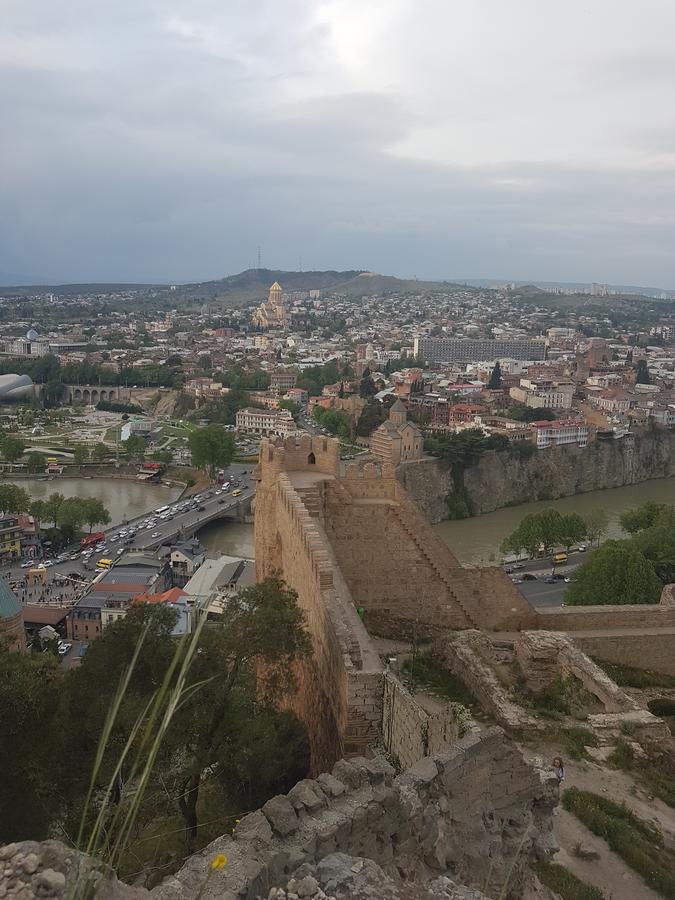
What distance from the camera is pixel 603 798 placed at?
14.2ft

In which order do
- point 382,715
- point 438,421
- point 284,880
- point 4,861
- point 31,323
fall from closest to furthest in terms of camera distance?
point 4,861 → point 284,880 → point 382,715 → point 438,421 → point 31,323

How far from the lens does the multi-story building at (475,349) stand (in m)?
79.8

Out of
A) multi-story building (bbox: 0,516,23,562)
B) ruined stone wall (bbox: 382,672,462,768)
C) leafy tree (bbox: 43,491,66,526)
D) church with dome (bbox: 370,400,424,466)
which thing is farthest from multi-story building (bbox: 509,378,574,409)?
ruined stone wall (bbox: 382,672,462,768)

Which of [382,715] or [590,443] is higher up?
[382,715]

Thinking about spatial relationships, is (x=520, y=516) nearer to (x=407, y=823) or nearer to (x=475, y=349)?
(x=407, y=823)

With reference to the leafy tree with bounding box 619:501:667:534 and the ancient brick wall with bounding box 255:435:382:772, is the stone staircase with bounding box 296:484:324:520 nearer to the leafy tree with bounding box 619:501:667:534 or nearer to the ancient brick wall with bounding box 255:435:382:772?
the ancient brick wall with bounding box 255:435:382:772

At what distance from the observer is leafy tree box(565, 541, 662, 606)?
13.2m

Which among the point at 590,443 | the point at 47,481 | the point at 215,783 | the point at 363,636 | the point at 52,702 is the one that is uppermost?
the point at 363,636

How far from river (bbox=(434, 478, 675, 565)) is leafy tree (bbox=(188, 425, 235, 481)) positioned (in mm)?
10674

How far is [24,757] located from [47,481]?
108 ft

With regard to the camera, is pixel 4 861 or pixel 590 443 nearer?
pixel 4 861

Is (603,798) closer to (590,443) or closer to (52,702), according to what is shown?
(52,702)

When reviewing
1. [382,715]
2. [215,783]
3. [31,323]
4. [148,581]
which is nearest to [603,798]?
[382,715]

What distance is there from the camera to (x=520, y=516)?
99.4 ft
